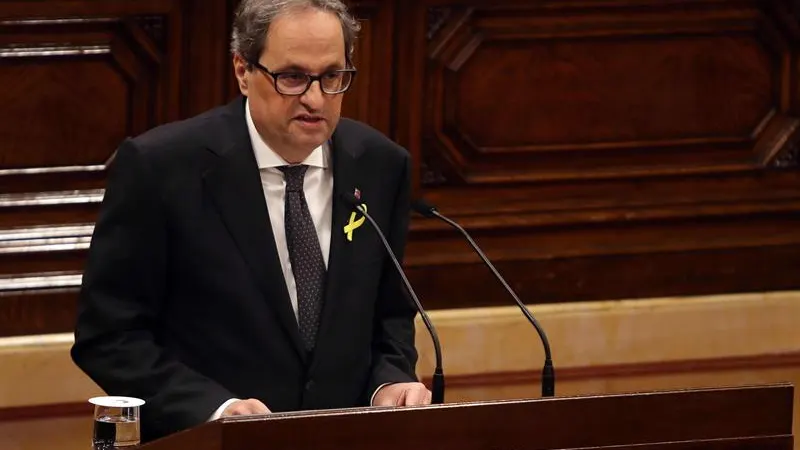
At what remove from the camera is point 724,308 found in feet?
18.1

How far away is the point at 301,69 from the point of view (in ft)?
10.1

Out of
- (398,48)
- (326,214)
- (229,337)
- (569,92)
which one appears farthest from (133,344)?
(569,92)

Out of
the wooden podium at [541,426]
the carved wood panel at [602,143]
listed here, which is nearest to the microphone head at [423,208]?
the wooden podium at [541,426]

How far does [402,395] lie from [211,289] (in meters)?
0.42

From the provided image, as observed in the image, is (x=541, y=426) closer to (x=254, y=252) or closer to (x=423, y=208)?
(x=423, y=208)

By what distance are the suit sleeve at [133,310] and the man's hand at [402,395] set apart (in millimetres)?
313

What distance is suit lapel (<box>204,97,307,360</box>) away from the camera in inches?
126

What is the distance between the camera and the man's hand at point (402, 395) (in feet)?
10.4

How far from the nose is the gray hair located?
119 mm

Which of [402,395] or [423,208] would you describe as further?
[402,395]

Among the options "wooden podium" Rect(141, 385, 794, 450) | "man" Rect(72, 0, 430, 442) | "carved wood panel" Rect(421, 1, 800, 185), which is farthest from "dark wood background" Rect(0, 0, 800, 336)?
"wooden podium" Rect(141, 385, 794, 450)

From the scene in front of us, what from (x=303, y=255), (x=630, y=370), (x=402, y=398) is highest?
(x=303, y=255)

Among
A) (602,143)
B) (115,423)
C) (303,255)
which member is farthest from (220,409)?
(602,143)

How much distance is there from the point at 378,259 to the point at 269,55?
51 cm
